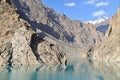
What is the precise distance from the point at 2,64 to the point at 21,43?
16.7 metres

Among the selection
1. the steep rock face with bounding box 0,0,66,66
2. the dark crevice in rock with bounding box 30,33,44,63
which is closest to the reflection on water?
the steep rock face with bounding box 0,0,66,66

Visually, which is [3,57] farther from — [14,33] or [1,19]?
[1,19]

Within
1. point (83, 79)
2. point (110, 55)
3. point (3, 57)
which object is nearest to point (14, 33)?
point (3, 57)

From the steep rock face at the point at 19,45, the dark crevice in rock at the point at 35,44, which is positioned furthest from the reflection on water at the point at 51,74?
the dark crevice in rock at the point at 35,44

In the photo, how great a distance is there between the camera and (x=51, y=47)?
5413 inches

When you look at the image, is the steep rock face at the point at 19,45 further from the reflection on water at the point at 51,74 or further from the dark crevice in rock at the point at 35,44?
the reflection on water at the point at 51,74

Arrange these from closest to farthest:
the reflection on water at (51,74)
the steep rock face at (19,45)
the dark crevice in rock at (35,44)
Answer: the reflection on water at (51,74), the steep rock face at (19,45), the dark crevice in rock at (35,44)

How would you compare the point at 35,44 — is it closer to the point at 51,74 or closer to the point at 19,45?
the point at 19,45

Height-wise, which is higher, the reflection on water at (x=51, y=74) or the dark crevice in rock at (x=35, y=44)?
the dark crevice in rock at (x=35, y=44)

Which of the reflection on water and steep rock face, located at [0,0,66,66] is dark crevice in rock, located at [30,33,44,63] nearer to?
steep rock face, located at [0,0,66,66]

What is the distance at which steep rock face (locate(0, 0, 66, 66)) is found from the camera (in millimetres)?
115575

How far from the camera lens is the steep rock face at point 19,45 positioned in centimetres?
11557

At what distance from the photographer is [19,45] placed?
4710 inches

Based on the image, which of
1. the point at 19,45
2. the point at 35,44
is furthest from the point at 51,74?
the point at 35,44
